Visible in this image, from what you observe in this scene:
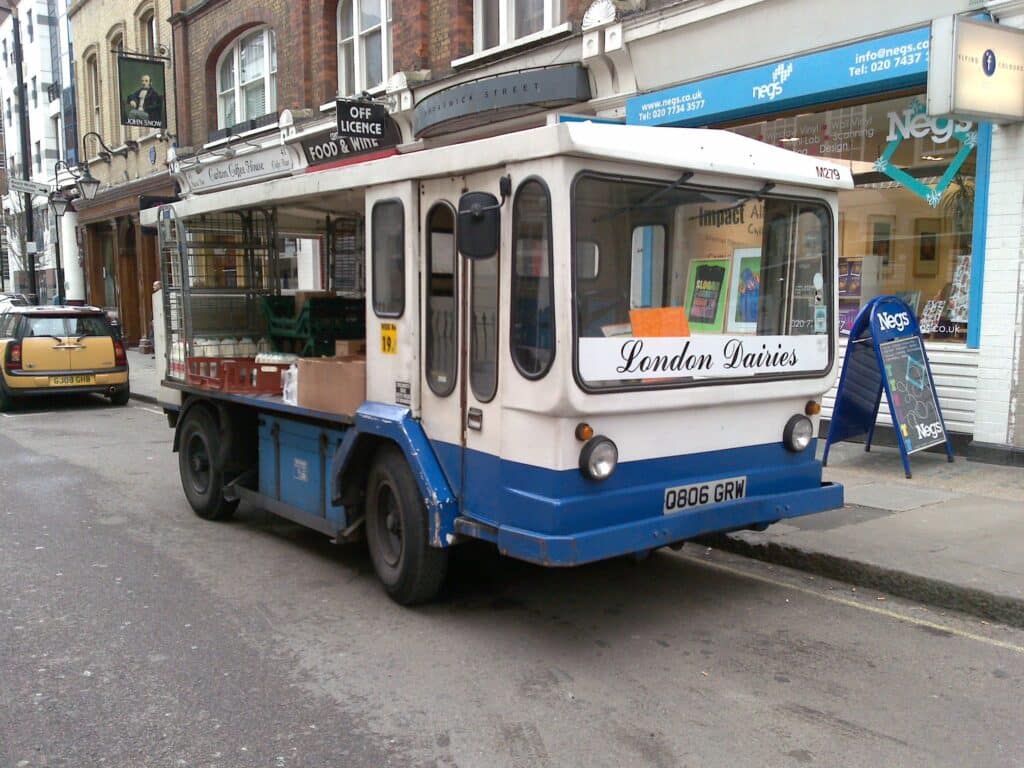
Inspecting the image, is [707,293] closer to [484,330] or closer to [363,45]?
[484,330]

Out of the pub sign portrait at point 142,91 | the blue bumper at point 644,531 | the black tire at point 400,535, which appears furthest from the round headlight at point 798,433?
the pub sign portrait at point 142,91

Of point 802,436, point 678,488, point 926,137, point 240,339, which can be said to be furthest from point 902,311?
point 240,339

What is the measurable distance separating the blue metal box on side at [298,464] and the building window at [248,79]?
14.2 meters

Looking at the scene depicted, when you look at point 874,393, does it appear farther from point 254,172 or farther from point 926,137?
point 254,172

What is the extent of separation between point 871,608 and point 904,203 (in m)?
5.36

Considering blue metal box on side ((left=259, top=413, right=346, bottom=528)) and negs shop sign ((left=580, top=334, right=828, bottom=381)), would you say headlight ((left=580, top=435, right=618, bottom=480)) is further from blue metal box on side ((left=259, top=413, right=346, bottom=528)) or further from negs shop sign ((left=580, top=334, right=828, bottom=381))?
blue metal box on side ((left=259, top=413, right=346, bottom=528))

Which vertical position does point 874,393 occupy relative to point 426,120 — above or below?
below

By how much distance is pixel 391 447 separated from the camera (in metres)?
5.11

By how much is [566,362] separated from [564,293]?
311mm

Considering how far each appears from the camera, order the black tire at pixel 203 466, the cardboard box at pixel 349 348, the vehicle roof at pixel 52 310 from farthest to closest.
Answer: the vehicle roof at pixel 52 310
the black tire at pixel 203 466
the cardboard box at pixel 349 348

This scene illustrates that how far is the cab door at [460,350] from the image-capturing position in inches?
173

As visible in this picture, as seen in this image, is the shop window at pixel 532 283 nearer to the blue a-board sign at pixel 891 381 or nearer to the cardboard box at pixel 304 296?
the cardboard box at pixel 304 296

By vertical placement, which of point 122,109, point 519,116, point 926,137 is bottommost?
point 926,137

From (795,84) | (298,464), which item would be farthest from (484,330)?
(795,84)
